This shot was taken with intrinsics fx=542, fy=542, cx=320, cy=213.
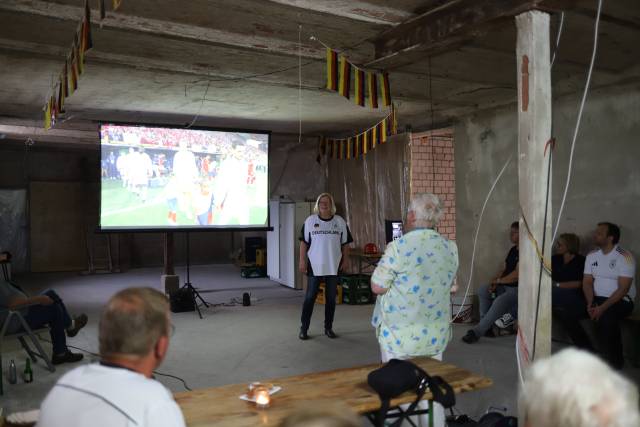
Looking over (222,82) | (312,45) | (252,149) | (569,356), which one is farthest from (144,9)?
(252,149)

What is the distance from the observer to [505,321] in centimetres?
566

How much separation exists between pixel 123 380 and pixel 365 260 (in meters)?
6.98

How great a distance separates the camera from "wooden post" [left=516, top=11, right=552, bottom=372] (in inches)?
112

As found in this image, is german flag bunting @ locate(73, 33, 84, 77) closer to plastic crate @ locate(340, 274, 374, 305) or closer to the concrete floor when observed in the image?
the concrete floor

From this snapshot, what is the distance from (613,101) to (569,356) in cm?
478

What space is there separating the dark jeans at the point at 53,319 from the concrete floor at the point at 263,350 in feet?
0.75

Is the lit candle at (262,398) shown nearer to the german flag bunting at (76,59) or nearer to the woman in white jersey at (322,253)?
the german flag bunting at (76,59)

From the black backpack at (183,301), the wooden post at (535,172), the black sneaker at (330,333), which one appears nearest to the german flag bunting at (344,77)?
the wooden post at (535,172)

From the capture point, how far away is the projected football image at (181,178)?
264 inches

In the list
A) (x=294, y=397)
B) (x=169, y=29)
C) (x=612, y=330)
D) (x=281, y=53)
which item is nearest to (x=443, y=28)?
(x=281, y=53)

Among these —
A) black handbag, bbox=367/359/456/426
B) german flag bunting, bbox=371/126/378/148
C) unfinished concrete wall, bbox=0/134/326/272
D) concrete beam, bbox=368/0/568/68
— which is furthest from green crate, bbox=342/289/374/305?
black handbag, bbox=367/359/456/426

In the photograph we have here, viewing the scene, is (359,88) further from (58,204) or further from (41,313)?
(58,204)

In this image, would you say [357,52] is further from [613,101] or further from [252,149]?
[252,149]

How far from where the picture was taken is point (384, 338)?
110 inches
